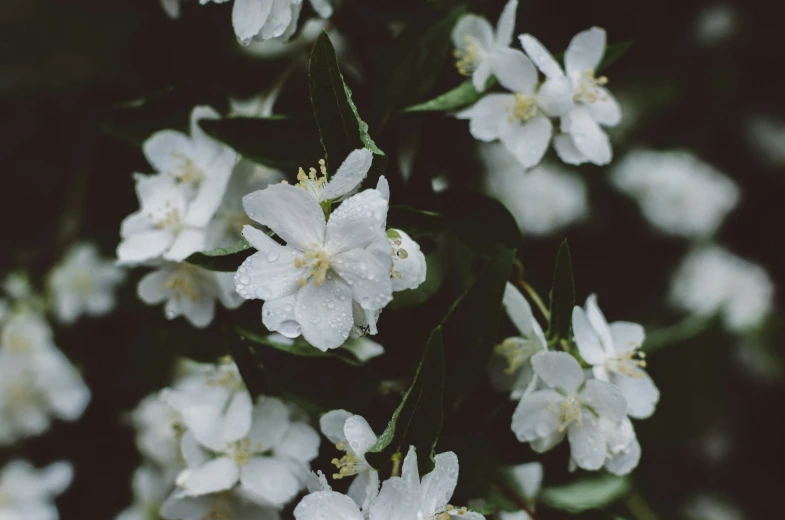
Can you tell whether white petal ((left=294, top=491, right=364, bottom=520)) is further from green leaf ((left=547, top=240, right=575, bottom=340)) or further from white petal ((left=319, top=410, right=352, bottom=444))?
green leaf ((left=547, top=240, right=575, bottom=340))

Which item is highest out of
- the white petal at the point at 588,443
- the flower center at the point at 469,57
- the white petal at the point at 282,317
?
the flower center at the point at 469,57

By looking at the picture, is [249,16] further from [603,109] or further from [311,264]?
[603,109]

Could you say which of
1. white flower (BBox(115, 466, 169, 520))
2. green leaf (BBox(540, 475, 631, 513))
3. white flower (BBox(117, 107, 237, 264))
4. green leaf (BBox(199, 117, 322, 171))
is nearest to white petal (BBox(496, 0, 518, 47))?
green leaf (BBox(199, 117, 322, 171))

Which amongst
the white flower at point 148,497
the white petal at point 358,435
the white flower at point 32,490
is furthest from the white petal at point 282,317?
the white flower at point 32,490

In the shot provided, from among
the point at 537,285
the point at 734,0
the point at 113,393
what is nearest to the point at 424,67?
the point at 537,285

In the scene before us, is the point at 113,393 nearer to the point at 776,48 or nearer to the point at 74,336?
the point at 74,336

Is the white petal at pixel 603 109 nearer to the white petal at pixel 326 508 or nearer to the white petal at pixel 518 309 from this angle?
the white petal at pixel 518 309
